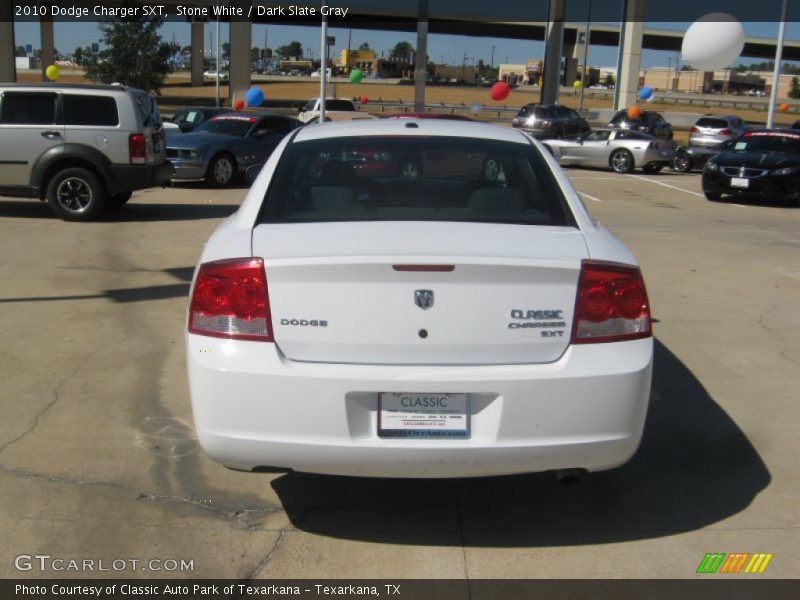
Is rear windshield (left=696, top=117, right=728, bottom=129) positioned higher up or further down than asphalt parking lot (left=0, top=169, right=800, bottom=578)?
higher up

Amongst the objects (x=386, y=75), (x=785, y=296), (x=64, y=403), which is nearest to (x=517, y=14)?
(x=785, y=296)

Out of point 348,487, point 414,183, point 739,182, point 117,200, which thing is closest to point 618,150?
point 739,182

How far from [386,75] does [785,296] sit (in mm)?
133958

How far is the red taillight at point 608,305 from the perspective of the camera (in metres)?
3.50

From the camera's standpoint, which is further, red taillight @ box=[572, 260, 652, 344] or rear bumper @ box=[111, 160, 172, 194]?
rear bumper @ box=[111, 160, 172, 194]

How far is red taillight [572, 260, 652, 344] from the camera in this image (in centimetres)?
350

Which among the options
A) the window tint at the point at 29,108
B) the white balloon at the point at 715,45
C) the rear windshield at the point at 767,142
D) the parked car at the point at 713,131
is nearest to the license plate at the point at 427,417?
the window tint at the point at 29,108

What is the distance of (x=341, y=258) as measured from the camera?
342 cm

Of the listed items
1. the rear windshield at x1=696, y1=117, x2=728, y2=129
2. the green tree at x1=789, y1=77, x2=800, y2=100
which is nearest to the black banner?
the rear windshield at x1=696, y1=117, x2=728, y2=129

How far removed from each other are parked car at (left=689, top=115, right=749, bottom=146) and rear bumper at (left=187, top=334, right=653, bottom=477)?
26.5m

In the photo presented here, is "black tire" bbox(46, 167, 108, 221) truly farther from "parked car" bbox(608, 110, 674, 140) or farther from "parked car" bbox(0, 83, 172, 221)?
"parked car" bbox(608, 110, 674, 140)

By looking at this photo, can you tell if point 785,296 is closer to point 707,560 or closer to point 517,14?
point 707,560

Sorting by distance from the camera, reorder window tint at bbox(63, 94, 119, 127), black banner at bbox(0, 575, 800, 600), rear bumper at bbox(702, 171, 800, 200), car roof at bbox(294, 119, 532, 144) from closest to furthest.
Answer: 1. black banner at bbox(0, 575, 800, 600)
2. car roof at bbox(294, 119, 532, 144)
3. window tint at bbox(63, 94, 119, 127)
4. rear bumper at bbox(702, 171, 800, 200)

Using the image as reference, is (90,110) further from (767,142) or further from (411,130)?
(767,142)
